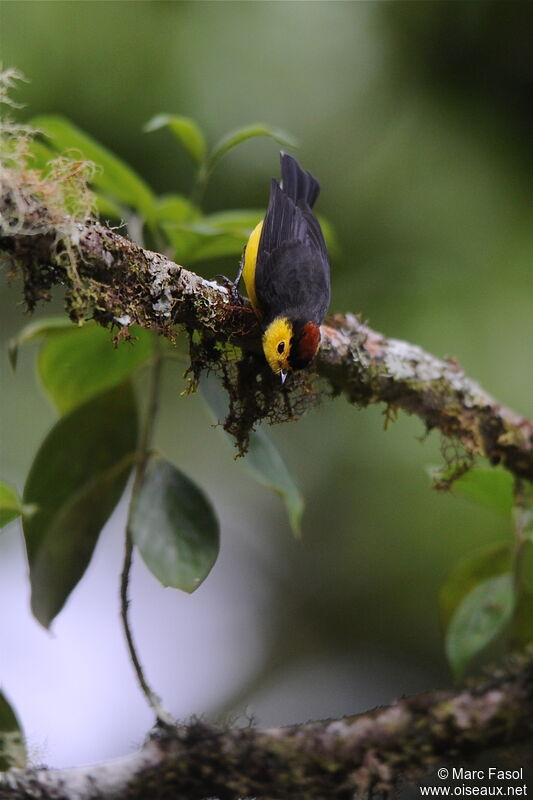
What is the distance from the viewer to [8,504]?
1827 millimetres

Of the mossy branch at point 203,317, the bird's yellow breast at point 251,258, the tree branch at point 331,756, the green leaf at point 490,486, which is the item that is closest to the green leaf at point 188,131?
the bird's yellow breast at point 251,258

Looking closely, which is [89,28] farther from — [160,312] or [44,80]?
[160,312]

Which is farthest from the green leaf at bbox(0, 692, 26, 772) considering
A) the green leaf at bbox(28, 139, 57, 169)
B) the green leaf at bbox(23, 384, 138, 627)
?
the green leaf at bbox(28, 139, 57, 169)

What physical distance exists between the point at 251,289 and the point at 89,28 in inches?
98.3

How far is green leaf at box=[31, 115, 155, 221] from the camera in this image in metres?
2.28

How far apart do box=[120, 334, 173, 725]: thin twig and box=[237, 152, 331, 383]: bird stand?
350 millimetres

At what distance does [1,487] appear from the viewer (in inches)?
70.1

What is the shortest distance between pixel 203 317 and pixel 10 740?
3.47 feet

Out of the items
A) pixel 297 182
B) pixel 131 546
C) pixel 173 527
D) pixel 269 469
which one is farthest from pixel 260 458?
pixel 297 182

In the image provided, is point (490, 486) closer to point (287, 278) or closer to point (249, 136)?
point (287, 278)

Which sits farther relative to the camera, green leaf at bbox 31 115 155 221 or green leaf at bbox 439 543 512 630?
green leaf at bbox 439 543 512 630

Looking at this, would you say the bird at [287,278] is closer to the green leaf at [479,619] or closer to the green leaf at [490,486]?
the green leaf at [490,486]

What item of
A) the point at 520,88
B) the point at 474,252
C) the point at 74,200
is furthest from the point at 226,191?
the point at 74,200

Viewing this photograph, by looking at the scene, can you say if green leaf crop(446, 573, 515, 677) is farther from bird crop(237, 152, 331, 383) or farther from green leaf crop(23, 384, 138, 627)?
green leaf crop(23, 384, 138, 627)
